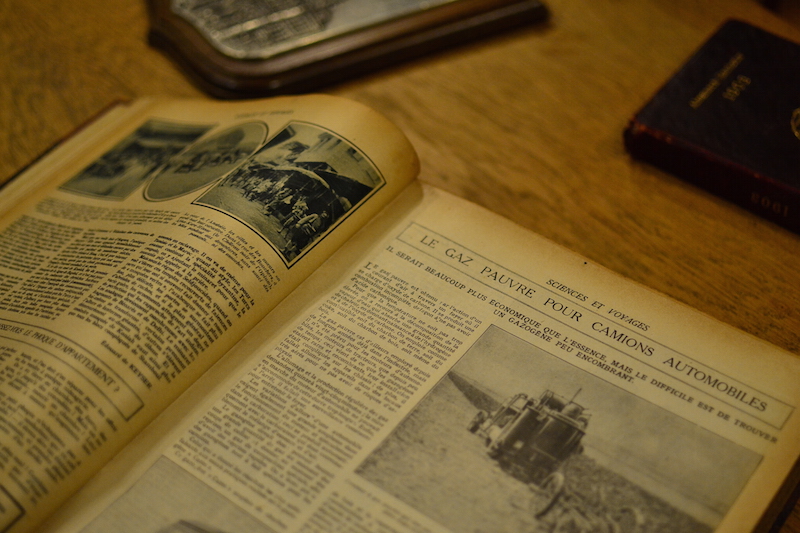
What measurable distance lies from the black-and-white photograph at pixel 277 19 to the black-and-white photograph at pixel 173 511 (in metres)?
0.46

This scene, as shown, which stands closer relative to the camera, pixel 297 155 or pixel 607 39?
pixel 297 155

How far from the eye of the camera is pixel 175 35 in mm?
745

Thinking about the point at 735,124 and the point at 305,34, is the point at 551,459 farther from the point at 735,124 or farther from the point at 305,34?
the point at 305,34

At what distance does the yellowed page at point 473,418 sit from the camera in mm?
422

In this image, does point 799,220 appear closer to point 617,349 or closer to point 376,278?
point 617,349

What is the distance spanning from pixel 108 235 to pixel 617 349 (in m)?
0.44

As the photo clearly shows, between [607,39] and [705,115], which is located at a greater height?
[607,39]

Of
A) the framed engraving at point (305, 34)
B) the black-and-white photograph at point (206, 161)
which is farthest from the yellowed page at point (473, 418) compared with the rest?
the framed engraving at point (305, 34)

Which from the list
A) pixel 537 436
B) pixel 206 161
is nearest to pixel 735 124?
pixel 537 436

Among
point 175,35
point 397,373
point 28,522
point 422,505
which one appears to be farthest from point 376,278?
point 175,35

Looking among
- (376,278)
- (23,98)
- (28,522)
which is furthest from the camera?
(23,98)

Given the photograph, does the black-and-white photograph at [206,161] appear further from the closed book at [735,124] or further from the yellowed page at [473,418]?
the closed book at [735,124]

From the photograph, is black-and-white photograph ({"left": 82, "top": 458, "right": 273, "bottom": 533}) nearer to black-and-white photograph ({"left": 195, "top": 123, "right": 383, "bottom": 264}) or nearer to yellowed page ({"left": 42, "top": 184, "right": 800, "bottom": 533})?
yellowed page ({"left": 42, "top": 184, "right": 800, "bottom": 533})

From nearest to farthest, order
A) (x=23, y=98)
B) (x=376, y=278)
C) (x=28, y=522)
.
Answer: (x=28, y=522), (x=376, y=278), (x=23, y=98)
